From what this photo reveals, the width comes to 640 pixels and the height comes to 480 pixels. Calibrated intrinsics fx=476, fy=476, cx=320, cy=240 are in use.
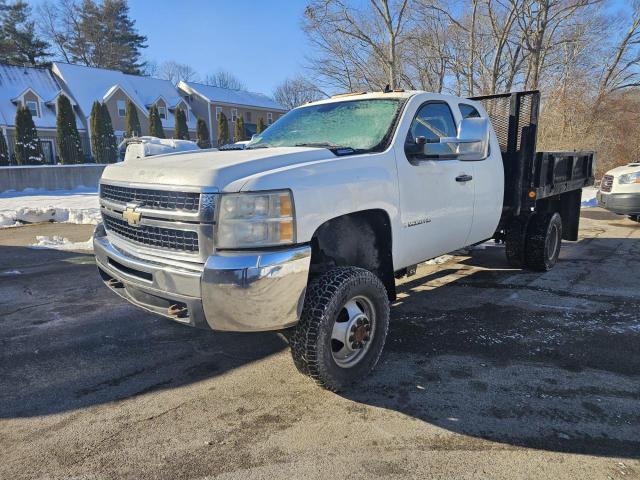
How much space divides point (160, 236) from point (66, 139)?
27.6 meters

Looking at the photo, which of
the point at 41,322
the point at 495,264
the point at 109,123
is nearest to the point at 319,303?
the point at 41,322

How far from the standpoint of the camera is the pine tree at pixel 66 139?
26.5 metres

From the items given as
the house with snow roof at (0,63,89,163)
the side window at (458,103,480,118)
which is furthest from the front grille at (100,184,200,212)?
the house with snow roof at (0,63,89,163)

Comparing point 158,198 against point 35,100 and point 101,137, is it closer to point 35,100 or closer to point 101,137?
point 101,137

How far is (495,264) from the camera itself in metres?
7.00

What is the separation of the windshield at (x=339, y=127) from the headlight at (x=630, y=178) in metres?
7.57

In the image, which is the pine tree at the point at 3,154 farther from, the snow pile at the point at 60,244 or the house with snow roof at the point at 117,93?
the snow pile at the point at 60,244

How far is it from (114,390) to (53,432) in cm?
53

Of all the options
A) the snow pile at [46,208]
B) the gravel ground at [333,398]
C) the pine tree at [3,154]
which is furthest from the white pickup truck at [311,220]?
the pine tree at [3,154]

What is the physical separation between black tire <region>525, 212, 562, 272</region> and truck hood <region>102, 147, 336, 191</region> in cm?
401

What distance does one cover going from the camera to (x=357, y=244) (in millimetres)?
3547

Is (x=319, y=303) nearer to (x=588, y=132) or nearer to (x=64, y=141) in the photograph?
(x=588, y=132)

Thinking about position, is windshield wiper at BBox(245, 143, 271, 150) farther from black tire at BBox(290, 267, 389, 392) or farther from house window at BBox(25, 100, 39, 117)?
house window at BBox(25, 100, 39, 117)

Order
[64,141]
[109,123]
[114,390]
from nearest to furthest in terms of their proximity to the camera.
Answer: [114,390] < [64,141] < [109,123]
